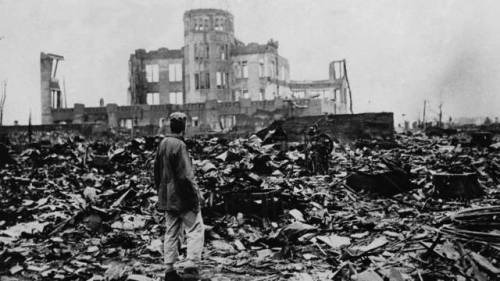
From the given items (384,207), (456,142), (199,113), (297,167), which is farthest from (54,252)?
(199,113)

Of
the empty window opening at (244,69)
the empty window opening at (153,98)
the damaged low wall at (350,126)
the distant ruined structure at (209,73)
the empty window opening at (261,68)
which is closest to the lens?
the damaged low wall at (350,126)

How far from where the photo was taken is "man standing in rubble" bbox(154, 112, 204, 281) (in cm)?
495

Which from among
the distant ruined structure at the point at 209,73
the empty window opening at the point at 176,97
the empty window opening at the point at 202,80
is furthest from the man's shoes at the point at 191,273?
the empty window opening at the point at 176,97

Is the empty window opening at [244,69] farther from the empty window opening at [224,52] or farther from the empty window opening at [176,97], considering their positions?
the empty window opening at [176,97]

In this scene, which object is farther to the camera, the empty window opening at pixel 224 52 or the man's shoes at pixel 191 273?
the empty window opening at pixel 224 52

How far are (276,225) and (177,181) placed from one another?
2.42 m

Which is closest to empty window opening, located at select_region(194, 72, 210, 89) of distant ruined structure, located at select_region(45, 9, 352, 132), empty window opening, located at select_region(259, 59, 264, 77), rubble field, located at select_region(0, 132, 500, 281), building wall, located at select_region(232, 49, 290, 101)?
distant ruined structure, located at select_region(45, 9, 352, 132)

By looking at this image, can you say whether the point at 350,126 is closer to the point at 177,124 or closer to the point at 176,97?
the point at 177,124

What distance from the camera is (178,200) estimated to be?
16.4ft

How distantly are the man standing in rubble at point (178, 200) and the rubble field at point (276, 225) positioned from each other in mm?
353

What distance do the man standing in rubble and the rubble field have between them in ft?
1.16

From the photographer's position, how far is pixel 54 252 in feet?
19.7

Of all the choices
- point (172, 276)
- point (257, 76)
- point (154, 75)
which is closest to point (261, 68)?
point (257, 76)

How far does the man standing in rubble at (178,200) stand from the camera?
495 centimetres
